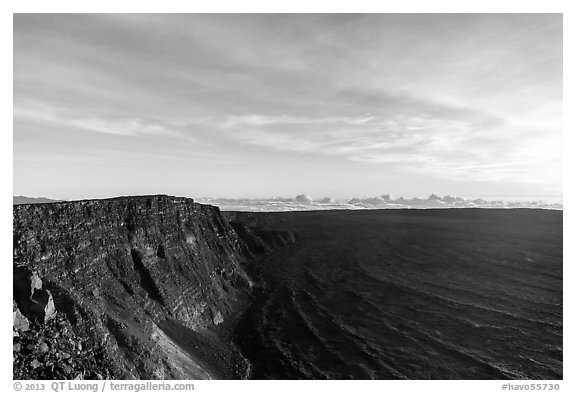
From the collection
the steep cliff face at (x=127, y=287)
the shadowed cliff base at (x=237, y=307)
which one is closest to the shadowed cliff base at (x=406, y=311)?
the shadowed cliff base at (x=237, y=307)

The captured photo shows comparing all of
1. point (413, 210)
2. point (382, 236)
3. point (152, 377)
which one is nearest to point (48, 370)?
point (152, 377)

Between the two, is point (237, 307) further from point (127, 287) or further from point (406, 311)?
point (406, 311)

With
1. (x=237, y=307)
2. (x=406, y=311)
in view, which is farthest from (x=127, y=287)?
(x=406, y=311)

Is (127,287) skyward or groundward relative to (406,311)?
skyward

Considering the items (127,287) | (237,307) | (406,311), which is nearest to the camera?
(127,287)

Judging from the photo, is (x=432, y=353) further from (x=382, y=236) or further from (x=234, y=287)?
(x=382, y=236)

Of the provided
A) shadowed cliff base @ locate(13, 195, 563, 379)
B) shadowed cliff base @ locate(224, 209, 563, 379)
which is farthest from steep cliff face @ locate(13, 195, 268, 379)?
shadowed cliff base @ locate(224, 209, 563, 379)
